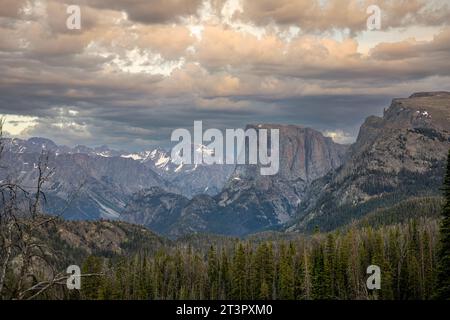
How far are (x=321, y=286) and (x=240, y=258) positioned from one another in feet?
118

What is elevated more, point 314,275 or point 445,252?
point 445,252

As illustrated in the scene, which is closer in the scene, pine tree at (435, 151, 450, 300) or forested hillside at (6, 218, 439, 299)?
pine tree at (435, 151, 450, 300)

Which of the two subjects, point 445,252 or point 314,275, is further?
point 314,275

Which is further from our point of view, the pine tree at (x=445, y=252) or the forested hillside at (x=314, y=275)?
the forested hillside at (x=314, y=275)

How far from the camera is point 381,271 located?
139500mm
